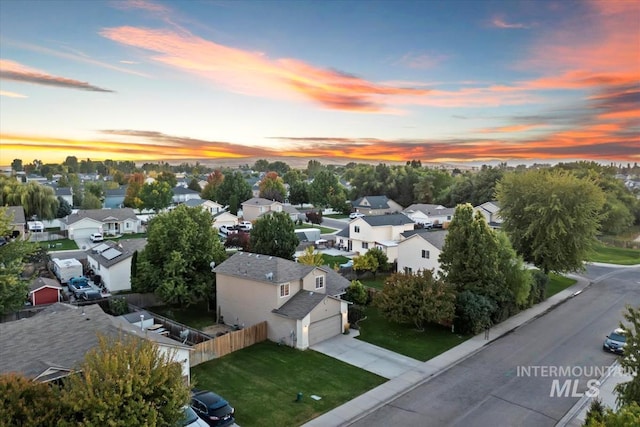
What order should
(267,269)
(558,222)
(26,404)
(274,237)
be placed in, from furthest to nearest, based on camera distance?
1. (274,237)
2. (558,222)
3. (267,269)
4. (26,404)

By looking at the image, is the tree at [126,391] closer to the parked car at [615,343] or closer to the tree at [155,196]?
the parked car at [615,343]

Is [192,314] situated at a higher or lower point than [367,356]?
lower

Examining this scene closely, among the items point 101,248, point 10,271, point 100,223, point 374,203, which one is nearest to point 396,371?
point 10,271

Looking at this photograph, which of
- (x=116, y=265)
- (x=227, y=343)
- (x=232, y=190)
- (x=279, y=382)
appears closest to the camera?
(x=279, y=382)

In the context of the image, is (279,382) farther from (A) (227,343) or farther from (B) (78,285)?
(B) (78,285)

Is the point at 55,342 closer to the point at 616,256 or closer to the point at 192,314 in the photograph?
the point at 192,314

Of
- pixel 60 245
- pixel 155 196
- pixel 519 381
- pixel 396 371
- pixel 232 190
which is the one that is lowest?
pixel 60 245

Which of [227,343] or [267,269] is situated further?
[267,269]

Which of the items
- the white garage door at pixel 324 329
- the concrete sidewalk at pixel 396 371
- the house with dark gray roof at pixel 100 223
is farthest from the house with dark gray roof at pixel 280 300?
Answer: the house with dark gray roof at pixel 100 223
